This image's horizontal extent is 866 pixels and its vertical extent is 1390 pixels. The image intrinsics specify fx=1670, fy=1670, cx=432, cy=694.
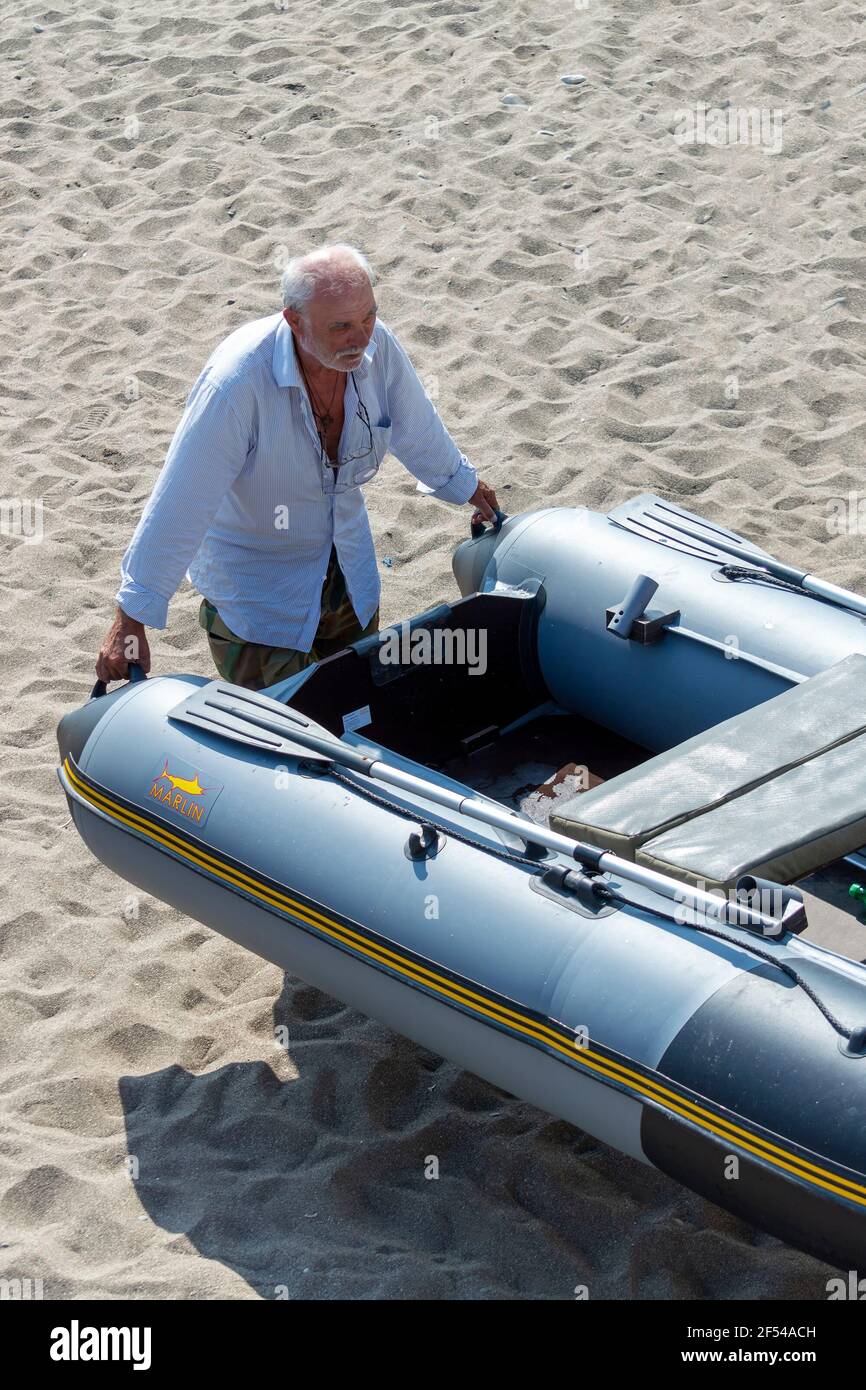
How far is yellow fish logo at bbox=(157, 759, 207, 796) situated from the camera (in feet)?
12.3

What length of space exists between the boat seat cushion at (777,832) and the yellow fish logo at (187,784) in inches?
40.0

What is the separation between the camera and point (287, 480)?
4012 mm

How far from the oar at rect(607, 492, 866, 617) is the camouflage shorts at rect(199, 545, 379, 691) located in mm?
787

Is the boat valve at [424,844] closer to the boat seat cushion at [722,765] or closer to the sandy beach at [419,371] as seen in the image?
the boat seat cushion at [722,765]

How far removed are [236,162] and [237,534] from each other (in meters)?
4.51

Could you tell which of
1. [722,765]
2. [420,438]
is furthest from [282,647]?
[722,765]

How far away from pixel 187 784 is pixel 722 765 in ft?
3.91

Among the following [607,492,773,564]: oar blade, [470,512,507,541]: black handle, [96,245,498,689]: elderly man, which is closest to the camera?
[96,245,498,689]: elderly man

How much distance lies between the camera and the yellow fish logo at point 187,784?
3.74m

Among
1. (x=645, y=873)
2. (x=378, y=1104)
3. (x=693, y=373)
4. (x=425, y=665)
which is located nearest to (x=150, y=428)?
(x=693, y=373)

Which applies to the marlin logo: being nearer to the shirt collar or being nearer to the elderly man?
the elderly man

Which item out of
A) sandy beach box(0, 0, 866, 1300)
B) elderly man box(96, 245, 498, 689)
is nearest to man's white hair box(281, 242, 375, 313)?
elderly man box(96, 245, 498, 689)

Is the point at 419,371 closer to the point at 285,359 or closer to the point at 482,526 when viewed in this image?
the point at 482,526

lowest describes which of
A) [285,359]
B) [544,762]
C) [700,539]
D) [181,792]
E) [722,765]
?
[544,762]
